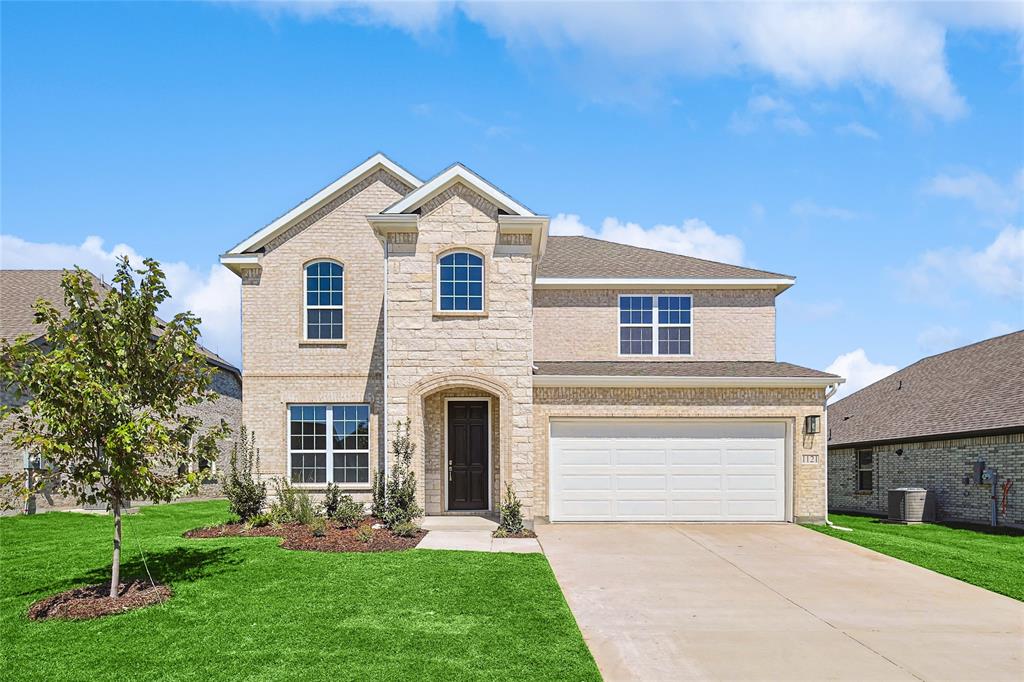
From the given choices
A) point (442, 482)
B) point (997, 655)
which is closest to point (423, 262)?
point (442, 482)

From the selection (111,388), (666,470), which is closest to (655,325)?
(666,470)

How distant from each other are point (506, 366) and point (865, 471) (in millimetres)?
14890

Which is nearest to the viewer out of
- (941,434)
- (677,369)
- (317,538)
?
(317,538)

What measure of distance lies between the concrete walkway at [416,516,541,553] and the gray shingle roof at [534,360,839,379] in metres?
3.66

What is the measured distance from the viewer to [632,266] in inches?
791

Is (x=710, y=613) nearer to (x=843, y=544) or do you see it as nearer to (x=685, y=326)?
(x=843, y=544)

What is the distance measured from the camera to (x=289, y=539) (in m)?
13.8

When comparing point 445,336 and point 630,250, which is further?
point 630,250

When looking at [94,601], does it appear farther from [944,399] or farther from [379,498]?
[944,399]

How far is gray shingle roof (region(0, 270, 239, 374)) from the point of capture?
20.4 meters

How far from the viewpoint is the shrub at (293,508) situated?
598 inches

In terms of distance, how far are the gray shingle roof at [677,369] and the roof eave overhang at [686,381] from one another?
4.3 inches

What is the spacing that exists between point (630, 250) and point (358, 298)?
8.32 m

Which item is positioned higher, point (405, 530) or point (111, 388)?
point (111, 388)
